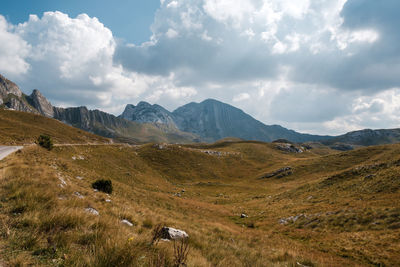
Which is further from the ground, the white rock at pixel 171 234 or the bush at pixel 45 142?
the bush at pixel 45 142

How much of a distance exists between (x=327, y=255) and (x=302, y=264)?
6.21 meters

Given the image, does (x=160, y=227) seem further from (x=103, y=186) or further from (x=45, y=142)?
(x=45, y=142)

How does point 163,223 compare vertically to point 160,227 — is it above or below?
below

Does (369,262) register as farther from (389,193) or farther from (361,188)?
(361,188)

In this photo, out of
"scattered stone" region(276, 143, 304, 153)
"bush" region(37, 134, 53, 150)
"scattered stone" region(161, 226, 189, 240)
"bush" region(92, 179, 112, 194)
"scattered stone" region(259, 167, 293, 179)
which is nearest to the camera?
"scattered stone" region(161, 226, 189, 240)

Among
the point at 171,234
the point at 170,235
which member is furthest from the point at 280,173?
the point at 170,235

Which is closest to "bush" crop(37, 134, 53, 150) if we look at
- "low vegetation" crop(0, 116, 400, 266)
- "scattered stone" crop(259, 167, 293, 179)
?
"low vegetation" crop(0, 116, 400, 266)

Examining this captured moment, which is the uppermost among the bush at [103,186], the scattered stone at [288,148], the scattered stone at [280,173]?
the scattered stone at [288,148]

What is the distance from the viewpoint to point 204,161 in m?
100

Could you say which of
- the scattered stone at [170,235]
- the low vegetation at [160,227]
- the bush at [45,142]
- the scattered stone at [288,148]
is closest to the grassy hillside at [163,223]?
the low vegetation at [160,227]

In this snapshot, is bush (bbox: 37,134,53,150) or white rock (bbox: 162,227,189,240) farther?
bush (bbox: 37,134,53,150)

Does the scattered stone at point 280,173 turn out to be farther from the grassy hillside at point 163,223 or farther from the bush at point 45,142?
the bush at point 45,142

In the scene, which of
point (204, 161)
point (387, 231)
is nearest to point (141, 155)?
point (204, 161)

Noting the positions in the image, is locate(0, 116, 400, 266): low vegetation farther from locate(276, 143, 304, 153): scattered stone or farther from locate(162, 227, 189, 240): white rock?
locate(276, 143, 304, 153): scattered stone
